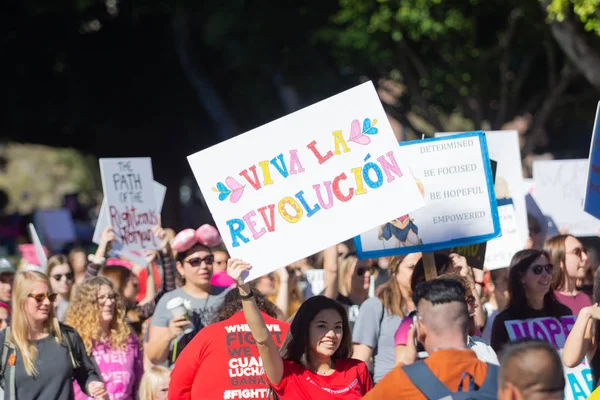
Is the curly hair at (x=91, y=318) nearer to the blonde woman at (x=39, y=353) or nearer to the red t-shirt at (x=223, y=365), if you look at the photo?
the blonde woman at (x=39, y=353)

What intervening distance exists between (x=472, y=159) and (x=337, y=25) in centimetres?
1401

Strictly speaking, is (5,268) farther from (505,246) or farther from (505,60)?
(505,60)

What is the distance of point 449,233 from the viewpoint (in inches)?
232

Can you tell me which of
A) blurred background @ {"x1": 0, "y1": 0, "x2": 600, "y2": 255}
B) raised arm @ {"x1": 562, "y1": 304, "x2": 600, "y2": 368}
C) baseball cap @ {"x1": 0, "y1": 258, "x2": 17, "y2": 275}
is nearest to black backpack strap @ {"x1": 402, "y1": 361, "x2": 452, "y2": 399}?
raised arm @ {"x1": 562, "y1": 304, "x2": 600, "y2": 368}

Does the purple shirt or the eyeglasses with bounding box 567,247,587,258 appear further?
the eyeglasses with bounding box 567,247,587,258

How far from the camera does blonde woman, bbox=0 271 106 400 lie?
18.3 feet

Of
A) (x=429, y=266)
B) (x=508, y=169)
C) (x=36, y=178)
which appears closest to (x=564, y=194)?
(x=508, y=169)

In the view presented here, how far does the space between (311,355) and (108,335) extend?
2.20m

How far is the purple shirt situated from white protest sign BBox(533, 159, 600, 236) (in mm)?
4132

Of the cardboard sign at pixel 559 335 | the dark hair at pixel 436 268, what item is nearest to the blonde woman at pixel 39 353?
the dark hair at pixel 436 268

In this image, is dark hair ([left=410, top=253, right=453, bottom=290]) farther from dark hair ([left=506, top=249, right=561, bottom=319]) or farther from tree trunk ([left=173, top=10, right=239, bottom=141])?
tree trunk ([left=173, top=10, right=239, bottom=141])

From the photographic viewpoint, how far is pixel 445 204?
235 inches

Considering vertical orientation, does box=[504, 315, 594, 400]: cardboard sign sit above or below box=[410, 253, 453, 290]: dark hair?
below

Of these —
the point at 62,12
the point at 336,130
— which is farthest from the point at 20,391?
the point at 62,12
